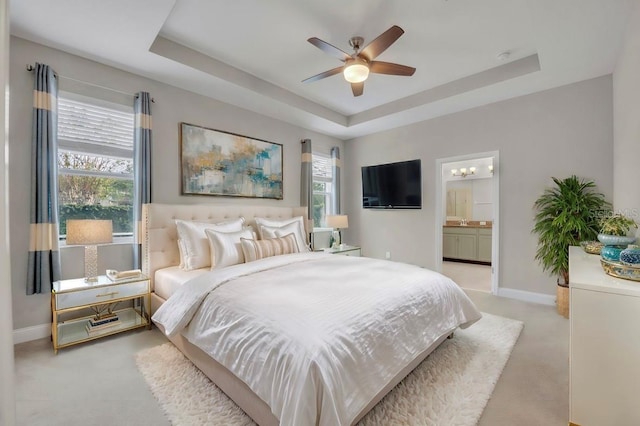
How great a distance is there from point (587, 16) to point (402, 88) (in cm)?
192

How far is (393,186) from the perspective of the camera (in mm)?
5043

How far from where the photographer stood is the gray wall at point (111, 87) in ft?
8.00

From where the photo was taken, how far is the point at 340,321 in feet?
4.99

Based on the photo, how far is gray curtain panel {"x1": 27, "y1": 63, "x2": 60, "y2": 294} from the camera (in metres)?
2.42

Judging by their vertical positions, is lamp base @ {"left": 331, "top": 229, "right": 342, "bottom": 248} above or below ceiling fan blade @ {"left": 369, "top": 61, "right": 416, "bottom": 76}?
below

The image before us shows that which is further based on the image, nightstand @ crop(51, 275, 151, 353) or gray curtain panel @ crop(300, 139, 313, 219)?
gray curtain panel @ crop(300, 139, 313, 219)

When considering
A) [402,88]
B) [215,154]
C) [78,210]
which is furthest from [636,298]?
[78,210]

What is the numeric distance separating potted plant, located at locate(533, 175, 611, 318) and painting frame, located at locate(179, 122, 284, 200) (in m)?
3.64

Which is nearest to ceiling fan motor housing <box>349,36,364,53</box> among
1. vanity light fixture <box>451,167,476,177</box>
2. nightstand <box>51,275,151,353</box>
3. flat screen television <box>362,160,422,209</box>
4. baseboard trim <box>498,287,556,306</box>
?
flat screen television <box>362,160,422,209</box>

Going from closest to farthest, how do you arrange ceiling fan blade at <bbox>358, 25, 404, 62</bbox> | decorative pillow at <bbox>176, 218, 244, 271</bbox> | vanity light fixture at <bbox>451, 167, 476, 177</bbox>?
ceiling fan blade at <bbox>358, 25, 404, 62</bbox>, decorative pillow at <bbox>176, 218, 244, 271</bbox>, vanity light fixture at <bbox>451, 167, 476, 177</bbox>

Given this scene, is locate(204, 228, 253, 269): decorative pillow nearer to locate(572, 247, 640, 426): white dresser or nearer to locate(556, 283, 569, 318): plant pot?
locate(572, 247, 640, 426): white dresser

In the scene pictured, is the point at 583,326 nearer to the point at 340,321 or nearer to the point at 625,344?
the point at 625,344

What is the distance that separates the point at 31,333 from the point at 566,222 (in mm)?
5542

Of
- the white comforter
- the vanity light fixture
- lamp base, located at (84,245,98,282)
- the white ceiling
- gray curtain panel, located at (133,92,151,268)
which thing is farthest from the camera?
the vanity light fixture
